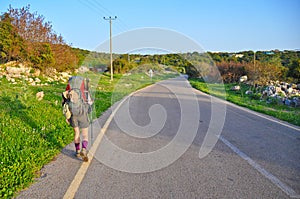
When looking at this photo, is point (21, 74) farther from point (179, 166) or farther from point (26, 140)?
point (179, 166)

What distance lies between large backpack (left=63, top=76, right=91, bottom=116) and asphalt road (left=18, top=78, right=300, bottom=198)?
3.24ft

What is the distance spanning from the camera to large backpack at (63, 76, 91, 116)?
5.04m

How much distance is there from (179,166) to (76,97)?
7.84 ft

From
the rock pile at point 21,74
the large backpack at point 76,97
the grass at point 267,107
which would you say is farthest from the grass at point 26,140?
the rock pile at point 21,74

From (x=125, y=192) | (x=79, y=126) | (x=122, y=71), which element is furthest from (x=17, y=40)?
(x=122, y=71)

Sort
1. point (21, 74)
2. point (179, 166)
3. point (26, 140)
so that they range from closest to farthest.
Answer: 1. point (179, 166)
2. point (26, 140)
3. point (21, 74)

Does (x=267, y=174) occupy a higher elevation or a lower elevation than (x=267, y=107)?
higher

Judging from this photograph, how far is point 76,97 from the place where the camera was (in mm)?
5066

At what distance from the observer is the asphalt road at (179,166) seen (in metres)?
3.70

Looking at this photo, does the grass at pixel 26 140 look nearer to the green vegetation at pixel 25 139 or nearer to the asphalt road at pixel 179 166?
the green vegetation at pixel 25 139

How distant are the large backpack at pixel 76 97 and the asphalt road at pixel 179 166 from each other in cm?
99

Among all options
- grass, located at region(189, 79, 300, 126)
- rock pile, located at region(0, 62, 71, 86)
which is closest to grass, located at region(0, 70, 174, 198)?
grass, located at region(189, 79, 300, 126)

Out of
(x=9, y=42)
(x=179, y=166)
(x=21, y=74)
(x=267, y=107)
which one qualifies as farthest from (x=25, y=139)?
(x=9, y=42)

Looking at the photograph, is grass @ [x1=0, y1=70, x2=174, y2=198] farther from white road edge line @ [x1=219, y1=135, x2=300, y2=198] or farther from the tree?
the tree
